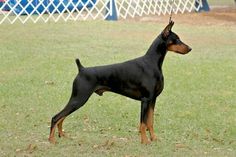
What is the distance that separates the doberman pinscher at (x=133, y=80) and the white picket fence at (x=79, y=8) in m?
15.5

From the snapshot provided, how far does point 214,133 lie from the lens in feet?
25.0

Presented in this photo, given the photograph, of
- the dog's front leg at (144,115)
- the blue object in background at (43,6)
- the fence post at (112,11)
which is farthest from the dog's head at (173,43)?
the blue object in background at (43,6)

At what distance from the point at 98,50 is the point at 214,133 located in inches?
317

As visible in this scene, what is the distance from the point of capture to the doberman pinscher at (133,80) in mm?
6879

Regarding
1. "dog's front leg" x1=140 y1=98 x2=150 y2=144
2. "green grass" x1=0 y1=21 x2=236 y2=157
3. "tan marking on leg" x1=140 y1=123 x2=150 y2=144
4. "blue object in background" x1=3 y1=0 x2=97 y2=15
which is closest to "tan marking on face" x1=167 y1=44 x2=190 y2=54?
"dog's front leg" x1=140 y1=98 x2=150 y2=144

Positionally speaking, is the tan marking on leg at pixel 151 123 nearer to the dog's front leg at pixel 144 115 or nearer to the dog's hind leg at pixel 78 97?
the dog's front leg at pixel 144 115

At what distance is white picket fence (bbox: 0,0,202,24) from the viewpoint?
2311cm

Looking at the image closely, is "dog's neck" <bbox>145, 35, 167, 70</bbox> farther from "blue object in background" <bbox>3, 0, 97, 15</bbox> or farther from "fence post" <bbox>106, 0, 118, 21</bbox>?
"blue object in background" <bbox>3, 0, 97, 15</bbox>

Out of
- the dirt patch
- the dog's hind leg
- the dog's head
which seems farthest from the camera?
the dirt patch

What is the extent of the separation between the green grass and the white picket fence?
5.42 meters

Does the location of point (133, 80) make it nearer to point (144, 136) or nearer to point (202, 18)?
point (144, 136)

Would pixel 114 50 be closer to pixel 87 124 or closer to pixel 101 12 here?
pixel 87 124

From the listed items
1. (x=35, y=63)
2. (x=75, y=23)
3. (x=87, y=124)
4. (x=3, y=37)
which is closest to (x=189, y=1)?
(x=75, y=23)

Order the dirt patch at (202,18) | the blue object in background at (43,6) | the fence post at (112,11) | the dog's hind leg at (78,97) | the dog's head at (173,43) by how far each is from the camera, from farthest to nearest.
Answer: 1. the blue object in background at (43,6)
2. the fence post at (112,11)
3. the dirt patch at (202,18)
4. the dog's head at (173,43)
5. the dog's hind leg at (78,97)
